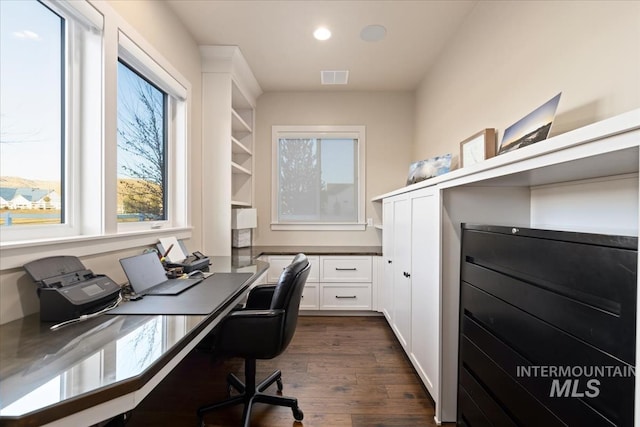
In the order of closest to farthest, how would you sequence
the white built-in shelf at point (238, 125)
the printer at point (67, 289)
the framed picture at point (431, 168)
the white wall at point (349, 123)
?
the printer at point (67, 289)
the framed picture at point (431, 168)
the white built-in shelf at point (238, 125)
the white wall at point (349, 123)

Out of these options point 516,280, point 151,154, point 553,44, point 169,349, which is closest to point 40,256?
point 169,349

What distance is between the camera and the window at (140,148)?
6.16 ft

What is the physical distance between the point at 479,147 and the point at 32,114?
8.13 ft

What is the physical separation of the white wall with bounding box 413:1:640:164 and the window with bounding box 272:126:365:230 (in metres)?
1.34

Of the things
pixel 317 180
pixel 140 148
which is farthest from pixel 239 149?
pixel 140 148

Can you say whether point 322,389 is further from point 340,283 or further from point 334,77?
point 334,77

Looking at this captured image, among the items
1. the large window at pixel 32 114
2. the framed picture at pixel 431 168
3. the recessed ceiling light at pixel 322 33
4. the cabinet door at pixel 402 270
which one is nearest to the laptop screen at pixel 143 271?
the large window at pixel 32 114

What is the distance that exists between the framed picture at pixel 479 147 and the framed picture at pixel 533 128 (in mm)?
273

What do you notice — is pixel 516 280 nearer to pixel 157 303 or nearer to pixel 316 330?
pixel 157 303

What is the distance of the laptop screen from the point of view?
1.47 metres

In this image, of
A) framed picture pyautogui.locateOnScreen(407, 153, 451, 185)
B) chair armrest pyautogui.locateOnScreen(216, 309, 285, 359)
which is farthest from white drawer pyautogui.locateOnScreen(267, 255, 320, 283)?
chair armrest pyautogui.locateOnScreen(216, 309, 285, 359)

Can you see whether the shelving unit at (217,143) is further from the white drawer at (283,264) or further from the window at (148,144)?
the white drawer at (283,264)

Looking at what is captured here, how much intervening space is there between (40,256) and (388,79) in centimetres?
342

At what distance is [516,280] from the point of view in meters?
1.10
